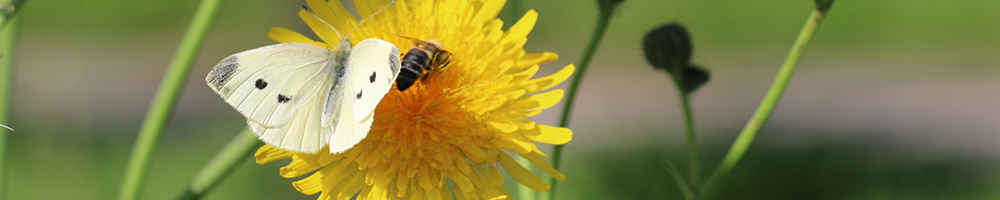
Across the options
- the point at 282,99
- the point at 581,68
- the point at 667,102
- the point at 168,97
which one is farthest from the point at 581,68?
the point at 667,102

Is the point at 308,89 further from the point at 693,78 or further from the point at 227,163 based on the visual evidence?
the point at 693,78

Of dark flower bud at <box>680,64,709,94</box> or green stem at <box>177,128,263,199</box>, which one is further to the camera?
dark flower bud at <box>680,64,709,94</box>

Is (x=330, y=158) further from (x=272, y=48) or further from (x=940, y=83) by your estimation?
(x=940, y=83)

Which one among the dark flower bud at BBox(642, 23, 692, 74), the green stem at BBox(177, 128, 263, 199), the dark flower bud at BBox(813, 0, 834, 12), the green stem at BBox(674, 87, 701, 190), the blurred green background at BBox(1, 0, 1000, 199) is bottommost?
the blurred green background at BBox(1, 0, 1000, 199)

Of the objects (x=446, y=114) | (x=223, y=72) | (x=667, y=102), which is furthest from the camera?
(x=667, y=102)

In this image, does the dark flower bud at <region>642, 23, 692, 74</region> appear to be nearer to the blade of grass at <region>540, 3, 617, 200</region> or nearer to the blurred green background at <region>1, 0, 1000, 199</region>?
the blade of grass at <region>540, 3, 617, 200</region>

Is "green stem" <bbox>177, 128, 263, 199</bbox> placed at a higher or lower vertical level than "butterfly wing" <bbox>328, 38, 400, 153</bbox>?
lower

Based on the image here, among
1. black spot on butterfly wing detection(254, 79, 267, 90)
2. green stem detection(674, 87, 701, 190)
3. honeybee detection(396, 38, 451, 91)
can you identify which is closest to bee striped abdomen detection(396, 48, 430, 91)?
honeybee detection(396, 38, 451, 91)
